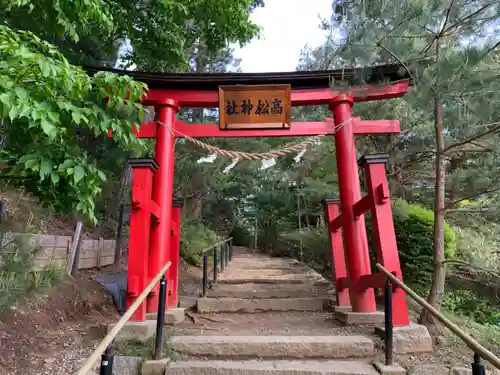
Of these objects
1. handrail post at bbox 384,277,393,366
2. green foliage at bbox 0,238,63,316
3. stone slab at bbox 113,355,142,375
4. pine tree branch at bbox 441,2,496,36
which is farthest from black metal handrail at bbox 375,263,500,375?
green foliage at bbox 0,238,63,316

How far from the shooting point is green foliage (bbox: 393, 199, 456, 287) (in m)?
4.93

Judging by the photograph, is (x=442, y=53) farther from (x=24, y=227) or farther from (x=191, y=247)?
(x=191, y=247)

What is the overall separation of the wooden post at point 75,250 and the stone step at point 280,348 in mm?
2545

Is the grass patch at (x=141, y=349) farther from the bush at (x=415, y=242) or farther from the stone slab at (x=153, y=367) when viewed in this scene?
the bush at (x=415, y=242)

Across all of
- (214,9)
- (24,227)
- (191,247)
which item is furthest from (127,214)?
(214,9)

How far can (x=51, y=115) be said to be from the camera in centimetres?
183

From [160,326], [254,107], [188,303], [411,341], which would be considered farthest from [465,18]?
[188,303]

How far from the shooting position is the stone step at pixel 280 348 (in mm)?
2936

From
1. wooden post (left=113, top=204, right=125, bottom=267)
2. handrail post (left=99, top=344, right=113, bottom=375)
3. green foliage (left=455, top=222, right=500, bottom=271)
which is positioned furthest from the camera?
wooden post (left=113, top=204, right=125, bottom=267)

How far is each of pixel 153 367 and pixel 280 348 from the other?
40.6 inches

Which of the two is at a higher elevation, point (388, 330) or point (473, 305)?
point (388, 330)

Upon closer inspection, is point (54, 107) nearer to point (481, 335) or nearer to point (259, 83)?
point (259, 83)

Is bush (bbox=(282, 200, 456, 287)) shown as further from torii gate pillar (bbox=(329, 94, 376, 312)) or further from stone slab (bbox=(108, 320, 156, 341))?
stone slab (bbox=(108, 320, 156, 341))

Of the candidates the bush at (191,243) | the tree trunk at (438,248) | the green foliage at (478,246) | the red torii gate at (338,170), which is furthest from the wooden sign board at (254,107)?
the bush at (191,243)
